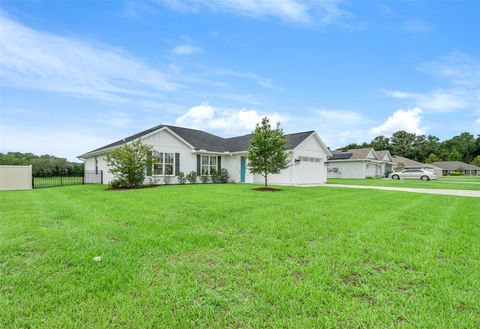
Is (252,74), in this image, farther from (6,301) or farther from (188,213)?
(6,301)

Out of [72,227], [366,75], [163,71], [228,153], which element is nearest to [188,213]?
[72,227]

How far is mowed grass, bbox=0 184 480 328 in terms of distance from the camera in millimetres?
2516

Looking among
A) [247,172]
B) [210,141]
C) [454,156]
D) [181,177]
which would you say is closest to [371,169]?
[247,172]

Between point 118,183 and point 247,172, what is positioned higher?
point 247,172

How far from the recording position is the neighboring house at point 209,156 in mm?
18234

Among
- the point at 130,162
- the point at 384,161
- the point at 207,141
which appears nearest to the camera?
the point at 130,162

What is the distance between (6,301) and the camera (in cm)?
271

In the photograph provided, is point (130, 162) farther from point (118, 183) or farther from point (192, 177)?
point (192, 177)

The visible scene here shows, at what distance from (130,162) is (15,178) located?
737 cm

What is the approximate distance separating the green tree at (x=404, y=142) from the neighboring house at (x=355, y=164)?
1327 inches

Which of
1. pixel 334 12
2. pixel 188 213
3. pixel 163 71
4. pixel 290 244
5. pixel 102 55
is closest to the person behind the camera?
pixel 290 244

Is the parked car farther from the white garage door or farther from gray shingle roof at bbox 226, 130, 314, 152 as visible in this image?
gray shingle roof at bbox 226, 130, 314, 152

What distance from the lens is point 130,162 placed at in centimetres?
1501

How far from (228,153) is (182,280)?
1858 centimetres
